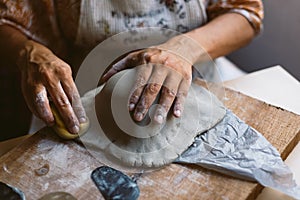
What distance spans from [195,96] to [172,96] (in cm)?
6

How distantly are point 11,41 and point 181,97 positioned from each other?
0.41 meters

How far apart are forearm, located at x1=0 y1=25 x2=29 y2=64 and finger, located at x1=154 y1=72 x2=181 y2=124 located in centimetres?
33

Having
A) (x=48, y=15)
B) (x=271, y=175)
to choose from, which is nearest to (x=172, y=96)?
(x=271, y=175)

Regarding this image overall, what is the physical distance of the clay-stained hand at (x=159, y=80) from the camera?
0.81 meters

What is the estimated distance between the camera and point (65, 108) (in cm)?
83

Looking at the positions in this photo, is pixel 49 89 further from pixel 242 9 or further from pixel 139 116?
pixel 242 9

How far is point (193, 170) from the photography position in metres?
0.78

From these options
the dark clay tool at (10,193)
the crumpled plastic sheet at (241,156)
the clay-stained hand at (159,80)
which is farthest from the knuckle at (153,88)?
the dark clay tool at (10,193)

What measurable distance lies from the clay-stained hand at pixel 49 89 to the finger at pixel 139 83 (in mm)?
92

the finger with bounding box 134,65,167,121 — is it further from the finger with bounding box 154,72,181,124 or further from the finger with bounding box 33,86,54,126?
the finger with bounding box 33,86,54,126

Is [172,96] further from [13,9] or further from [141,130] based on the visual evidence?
[13,9]

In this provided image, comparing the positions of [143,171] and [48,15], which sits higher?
[48,15]

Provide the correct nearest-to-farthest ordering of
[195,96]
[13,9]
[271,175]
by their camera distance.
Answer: [271,175] < [195,96] < [13,9]

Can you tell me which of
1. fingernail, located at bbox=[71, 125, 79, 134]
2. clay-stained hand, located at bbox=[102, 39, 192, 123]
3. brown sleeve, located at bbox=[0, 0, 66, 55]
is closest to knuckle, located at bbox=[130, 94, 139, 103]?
clay-stained hand, located at bbox=[102, 39, 192, 123]
